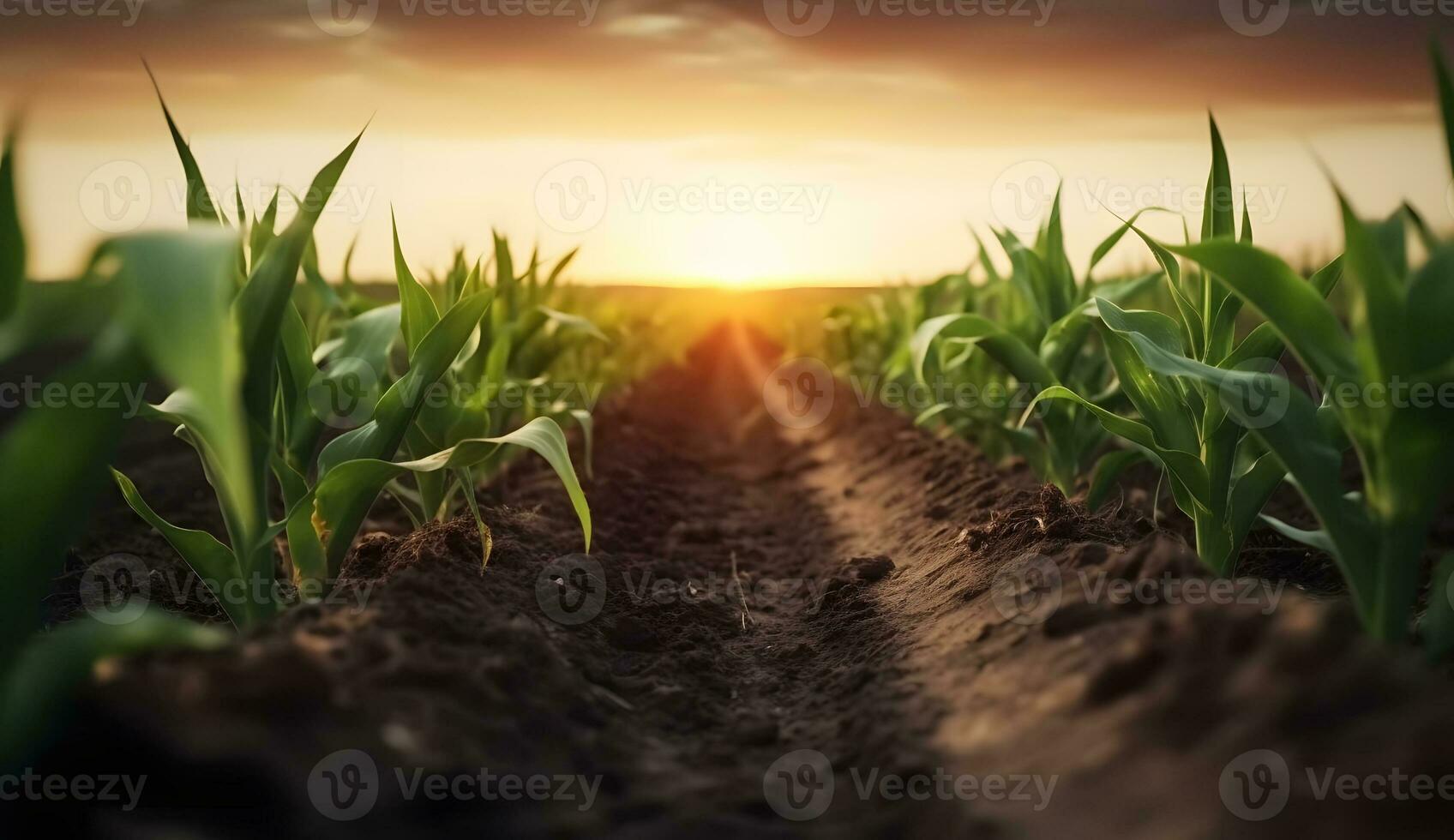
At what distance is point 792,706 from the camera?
85.6 inches

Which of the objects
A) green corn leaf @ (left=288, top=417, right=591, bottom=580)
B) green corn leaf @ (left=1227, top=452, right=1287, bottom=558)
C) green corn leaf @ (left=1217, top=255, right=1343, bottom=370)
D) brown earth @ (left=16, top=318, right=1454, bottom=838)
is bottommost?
brown earth @ (left=16, top=318, right=1454, bottom=838)

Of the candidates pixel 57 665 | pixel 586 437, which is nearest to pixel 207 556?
pixel 57 665

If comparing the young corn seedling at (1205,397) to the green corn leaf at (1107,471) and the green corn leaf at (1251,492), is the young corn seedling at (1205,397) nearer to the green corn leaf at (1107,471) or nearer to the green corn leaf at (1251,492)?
the green corn leaf at (1251,492)

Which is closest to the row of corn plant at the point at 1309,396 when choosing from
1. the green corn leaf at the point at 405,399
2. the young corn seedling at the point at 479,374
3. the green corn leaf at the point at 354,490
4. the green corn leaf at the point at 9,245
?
the green corn leaf at the point at 354,490

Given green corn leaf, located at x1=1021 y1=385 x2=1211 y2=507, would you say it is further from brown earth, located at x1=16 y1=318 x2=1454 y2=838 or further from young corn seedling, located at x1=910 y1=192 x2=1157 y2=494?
young corn seedling, located at x1=910 y1=192 x2=1157 y2=494

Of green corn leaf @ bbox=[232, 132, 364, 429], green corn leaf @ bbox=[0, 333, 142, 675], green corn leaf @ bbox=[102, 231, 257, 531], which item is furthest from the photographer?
green corn leaf @ bbox=[232, 132, 364, 429]

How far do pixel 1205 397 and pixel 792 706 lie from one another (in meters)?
1.21

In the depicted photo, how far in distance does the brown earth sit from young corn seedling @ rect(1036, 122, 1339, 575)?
9.9 inches

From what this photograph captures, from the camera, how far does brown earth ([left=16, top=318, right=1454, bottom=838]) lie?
120 cm

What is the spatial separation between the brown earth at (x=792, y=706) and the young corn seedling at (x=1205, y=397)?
0.25 m

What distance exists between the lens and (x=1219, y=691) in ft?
4.17

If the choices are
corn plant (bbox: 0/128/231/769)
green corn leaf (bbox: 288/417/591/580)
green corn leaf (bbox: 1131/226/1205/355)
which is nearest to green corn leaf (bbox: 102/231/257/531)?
corn plant (bbox: 0/128/231/769)

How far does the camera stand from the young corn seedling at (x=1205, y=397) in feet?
6.99

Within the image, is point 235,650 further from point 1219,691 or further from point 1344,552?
point 1344,552
